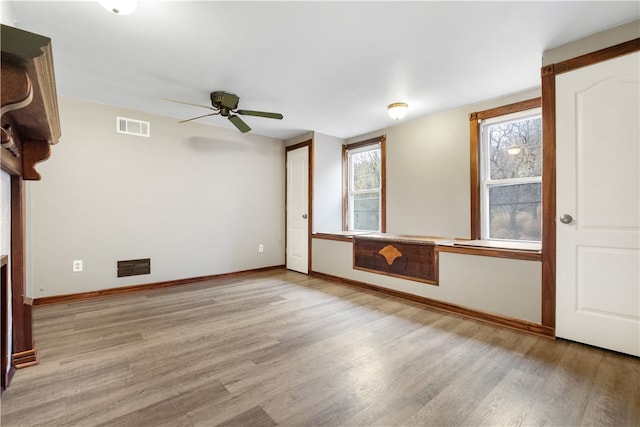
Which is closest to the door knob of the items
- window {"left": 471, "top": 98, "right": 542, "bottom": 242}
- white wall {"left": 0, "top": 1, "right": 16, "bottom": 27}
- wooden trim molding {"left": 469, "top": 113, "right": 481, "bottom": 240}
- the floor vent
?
window {"left": 471, "top": 98, "right": 542, "bottom": 242}

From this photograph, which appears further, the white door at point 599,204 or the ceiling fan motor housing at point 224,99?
the ceiling fan motor housing at point 224,99

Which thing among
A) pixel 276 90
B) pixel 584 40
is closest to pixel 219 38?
pixel 276 90

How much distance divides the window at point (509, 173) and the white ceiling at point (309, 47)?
297mm

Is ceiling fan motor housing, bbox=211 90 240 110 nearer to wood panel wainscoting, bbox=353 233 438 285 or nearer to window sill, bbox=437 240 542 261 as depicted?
wood panel wainscoting, bbox=353 233 438 285

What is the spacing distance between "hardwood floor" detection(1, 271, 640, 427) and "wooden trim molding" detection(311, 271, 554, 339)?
96 mm

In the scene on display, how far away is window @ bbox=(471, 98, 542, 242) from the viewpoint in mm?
2924

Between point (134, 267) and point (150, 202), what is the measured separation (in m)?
0.82

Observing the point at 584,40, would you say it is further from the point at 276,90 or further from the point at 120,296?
the point at 120,296

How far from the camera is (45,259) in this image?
3.04 meters

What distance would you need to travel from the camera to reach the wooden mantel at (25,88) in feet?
2.45

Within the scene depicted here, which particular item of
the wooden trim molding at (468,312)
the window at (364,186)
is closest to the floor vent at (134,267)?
the wooden trim molding at (468,312)

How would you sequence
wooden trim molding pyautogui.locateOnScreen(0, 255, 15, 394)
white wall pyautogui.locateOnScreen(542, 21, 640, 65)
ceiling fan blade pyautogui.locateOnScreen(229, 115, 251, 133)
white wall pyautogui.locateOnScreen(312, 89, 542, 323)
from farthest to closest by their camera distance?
ceiling fan blade pyautogui.locateOnScreen(229, 115, 251, 133) → white wall pyautogui.locateOnScreen(312, 89, 542, 323) → white wall pyautogui.locateOnScreen(542, 21, 640, 65) → wooden trim molding pyautogui.locateOnScreen(0, 255, 15, 394)

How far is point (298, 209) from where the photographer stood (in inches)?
188

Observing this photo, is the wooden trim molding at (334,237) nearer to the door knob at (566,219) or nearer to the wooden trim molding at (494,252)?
the wooden trim molding at (494,252)
